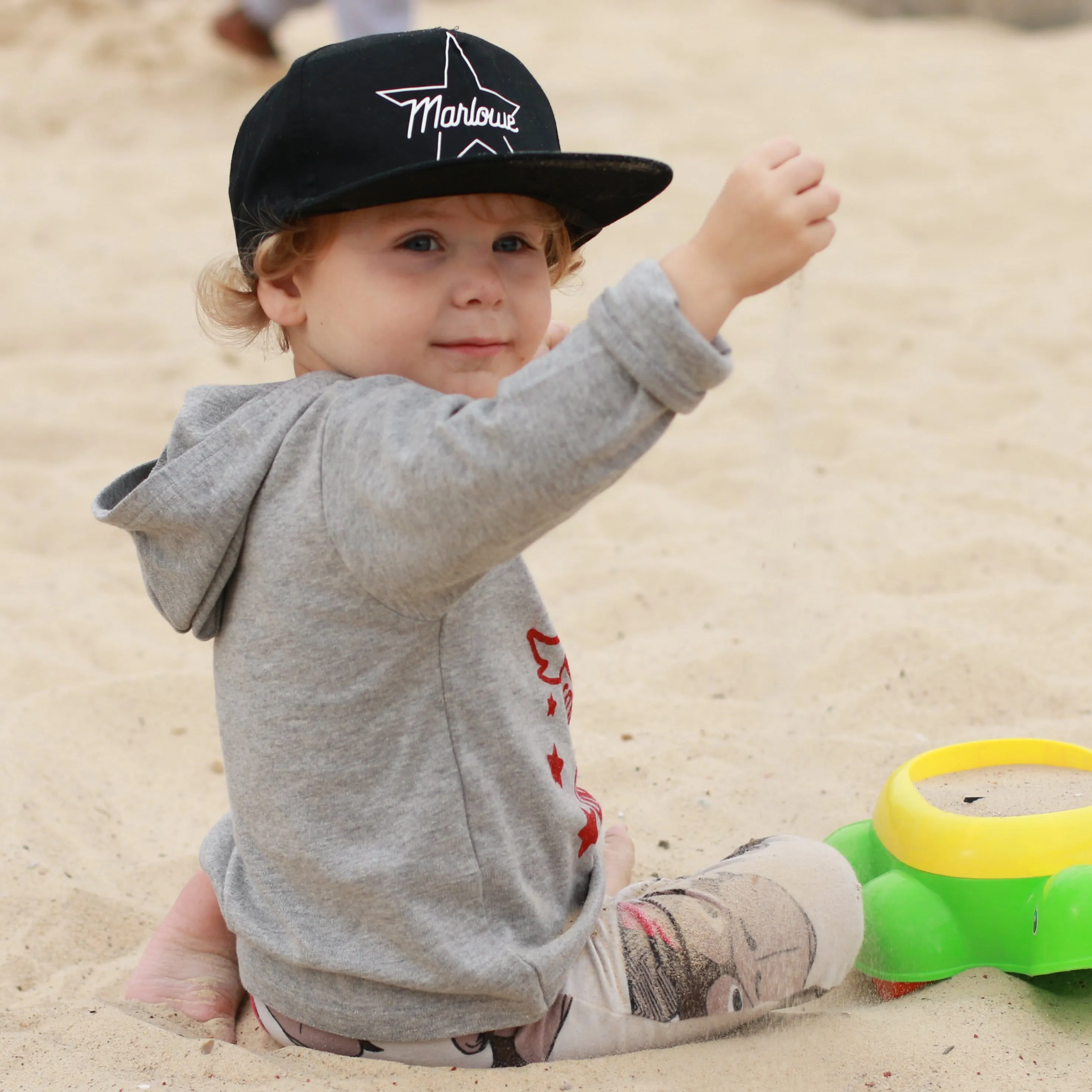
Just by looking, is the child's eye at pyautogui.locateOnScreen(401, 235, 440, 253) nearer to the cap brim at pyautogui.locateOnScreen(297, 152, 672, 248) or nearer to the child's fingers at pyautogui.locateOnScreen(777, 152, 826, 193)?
the cap brim at pyautogui.locateOnScreen(297, 152, 672, 248)

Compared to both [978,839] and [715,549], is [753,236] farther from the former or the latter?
[715,549]

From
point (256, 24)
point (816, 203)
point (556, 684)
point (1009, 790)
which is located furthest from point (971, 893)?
point (256, 24)

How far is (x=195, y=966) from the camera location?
1.73 meters

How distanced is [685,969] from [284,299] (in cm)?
85

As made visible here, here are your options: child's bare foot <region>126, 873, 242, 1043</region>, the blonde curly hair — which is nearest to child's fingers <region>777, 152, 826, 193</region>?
the blonde curly hair

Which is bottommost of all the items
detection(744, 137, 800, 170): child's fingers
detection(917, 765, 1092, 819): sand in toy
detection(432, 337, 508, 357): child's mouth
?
detection(917, 765, 1092, 819): sand in toy

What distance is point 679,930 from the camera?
160 cm

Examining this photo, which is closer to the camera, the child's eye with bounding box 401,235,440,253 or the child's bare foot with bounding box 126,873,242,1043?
the child's eye with bounding box 401,235,440,253

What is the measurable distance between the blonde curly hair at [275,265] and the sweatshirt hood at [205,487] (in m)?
0.12

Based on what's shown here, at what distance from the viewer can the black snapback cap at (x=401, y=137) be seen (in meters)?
1.34

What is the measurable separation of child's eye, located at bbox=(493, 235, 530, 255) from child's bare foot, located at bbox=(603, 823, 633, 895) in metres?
0.77

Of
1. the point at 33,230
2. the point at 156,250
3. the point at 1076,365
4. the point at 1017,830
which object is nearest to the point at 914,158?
the point at 1076,365

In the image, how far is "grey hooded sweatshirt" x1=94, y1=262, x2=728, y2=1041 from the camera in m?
1.31

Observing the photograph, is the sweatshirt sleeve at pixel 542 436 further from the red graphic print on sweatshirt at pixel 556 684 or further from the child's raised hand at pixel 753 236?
the red graphic print on sweatshirt at pixel 556 684
